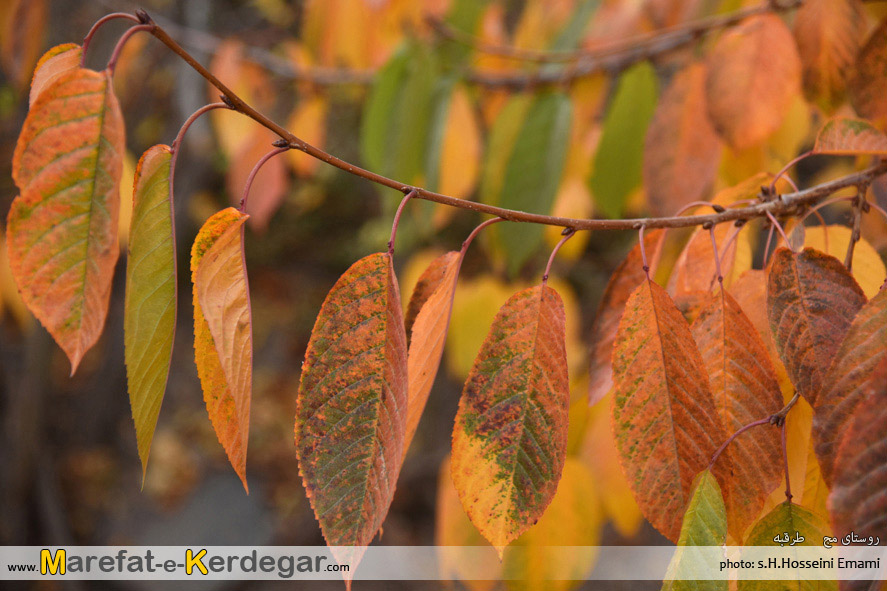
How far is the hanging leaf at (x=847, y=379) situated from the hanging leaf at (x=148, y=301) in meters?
0.35

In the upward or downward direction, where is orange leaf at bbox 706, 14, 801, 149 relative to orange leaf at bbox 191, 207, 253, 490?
upward

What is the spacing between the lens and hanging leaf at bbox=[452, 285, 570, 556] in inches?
13.3

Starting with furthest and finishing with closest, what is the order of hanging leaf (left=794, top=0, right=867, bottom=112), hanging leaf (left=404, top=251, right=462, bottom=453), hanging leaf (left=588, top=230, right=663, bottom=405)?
1. hanging leaf (left=794, top=0, right=867, bottom=112)
2. hanging leaf (left=588, top=230, right=663, bottom=405)
3. hanging leaf (left=404, top=251, right=462, bottom=453)

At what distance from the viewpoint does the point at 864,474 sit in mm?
254

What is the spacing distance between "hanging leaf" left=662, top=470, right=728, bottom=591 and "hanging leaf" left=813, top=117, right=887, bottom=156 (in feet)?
0.82

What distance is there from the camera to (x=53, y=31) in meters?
2.18

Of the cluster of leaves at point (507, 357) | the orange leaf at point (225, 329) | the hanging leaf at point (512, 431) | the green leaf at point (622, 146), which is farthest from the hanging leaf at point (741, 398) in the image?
the green leaf at point (622, 146)

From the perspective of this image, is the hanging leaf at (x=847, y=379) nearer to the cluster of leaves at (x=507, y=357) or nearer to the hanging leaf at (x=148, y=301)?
the cluster of leaves at (x=507, y=357)

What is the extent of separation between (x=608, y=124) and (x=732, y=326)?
1.95 ft

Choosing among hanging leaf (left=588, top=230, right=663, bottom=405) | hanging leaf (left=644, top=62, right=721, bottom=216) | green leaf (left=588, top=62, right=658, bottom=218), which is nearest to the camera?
hanging leaf (left=588, top=230, right=663, bottom=405)

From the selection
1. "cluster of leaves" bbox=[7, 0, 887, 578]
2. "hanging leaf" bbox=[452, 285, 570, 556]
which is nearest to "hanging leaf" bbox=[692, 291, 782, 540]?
"cluster of leaves" bbox=[7, 0, 887, 578]

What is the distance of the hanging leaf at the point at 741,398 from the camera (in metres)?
0.35

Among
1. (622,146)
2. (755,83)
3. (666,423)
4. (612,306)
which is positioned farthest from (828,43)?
(666,423)

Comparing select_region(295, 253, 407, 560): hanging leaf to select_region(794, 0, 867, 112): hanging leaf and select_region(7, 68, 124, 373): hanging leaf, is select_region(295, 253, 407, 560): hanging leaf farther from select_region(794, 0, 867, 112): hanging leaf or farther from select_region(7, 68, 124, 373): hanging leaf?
select_region(794, 0, 867, 112): hanging leaf
